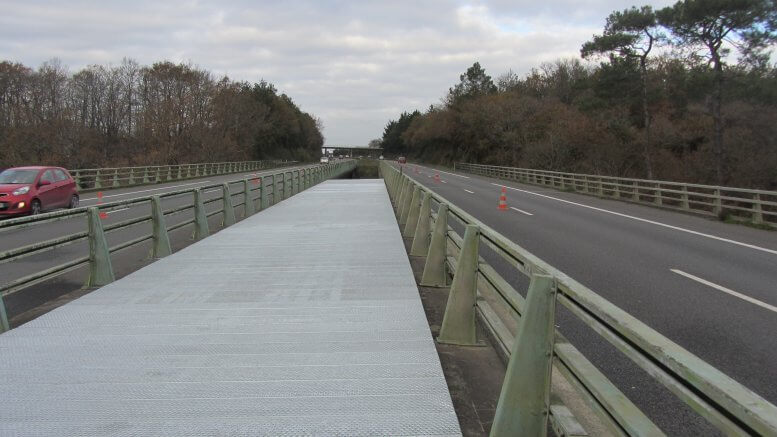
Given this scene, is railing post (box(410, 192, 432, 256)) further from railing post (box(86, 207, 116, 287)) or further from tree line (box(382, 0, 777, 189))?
tree line (box(382, 0, 777, 189))

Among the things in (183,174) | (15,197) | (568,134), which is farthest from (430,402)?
(568,134)

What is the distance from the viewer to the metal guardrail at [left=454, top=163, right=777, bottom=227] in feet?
56.1

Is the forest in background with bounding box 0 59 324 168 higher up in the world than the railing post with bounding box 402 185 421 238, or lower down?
higher up

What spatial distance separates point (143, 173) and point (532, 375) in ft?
137

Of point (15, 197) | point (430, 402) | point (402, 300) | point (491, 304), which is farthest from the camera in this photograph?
point (15, 197)

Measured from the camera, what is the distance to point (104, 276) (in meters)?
7.43

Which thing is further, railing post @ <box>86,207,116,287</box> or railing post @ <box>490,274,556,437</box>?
railing post @ <box>86,207,116,287</box>

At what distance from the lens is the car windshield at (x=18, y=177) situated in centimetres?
1667

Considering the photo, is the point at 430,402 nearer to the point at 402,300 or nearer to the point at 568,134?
the point at 402,300

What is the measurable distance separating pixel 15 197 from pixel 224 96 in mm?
61641

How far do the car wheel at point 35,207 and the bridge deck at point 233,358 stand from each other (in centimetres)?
1037

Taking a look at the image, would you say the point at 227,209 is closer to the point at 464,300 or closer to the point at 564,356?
the point at 464,300

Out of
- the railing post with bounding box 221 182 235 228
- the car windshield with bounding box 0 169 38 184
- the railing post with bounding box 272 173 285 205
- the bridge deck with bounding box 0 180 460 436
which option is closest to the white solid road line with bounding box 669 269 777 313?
the bridge deck with bounding box 0 180 460 436

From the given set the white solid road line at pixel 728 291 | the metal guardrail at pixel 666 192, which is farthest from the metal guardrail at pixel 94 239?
the metal guardrail at pixel 666 192
